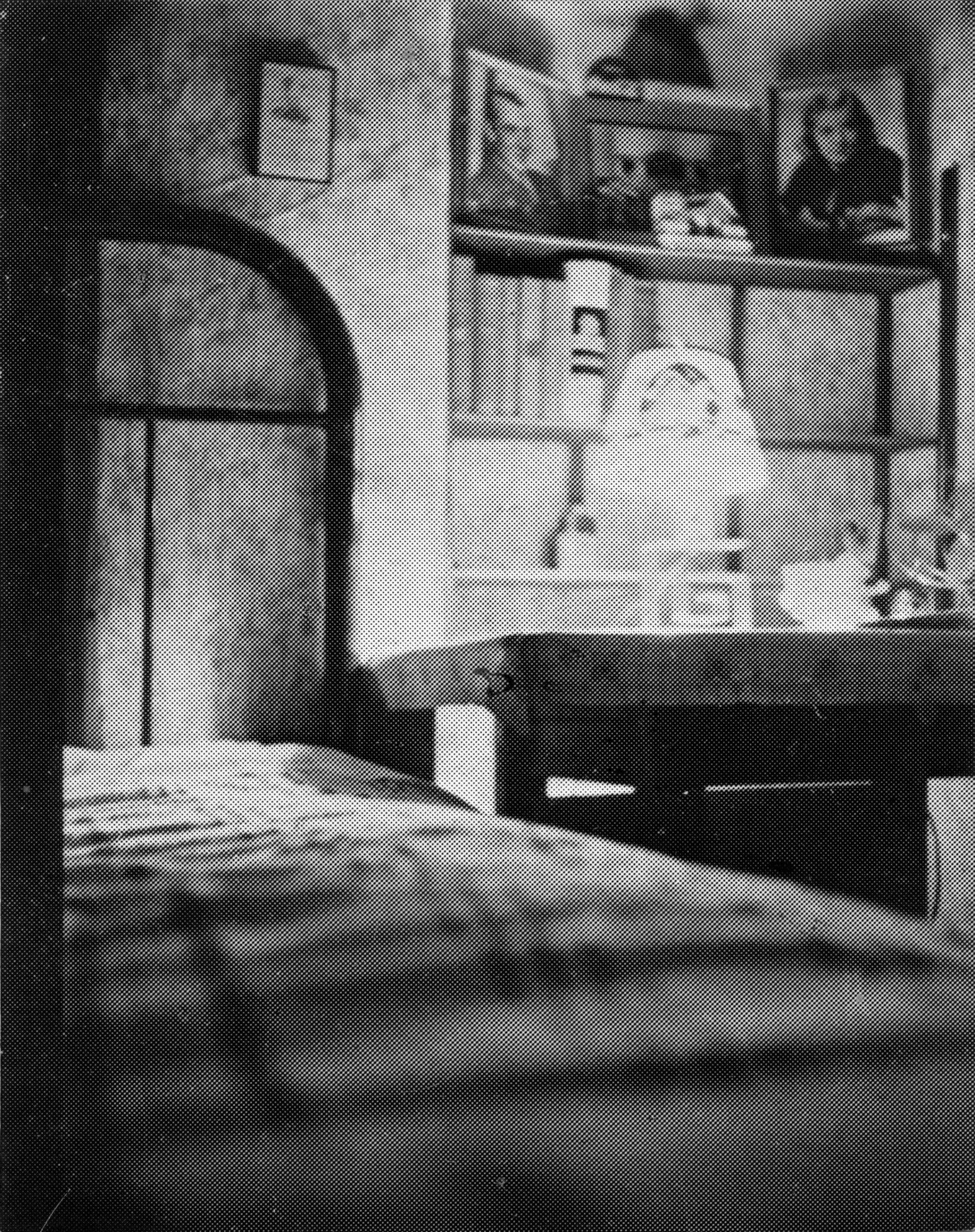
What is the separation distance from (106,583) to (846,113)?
674 mm

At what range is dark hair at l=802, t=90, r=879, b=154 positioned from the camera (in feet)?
2.68

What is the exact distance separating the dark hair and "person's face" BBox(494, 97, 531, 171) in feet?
0.74

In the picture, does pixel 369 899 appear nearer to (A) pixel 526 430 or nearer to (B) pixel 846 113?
(A) pixel 526 430

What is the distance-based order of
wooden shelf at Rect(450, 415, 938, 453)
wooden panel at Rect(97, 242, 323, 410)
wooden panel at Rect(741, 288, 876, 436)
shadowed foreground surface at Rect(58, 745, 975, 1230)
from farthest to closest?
wooden shelf at Rect(450, 415, 938, 453) → wooden panel at Rect(741, 288, 876, 436) → wooden panel at Rect(97, 242, 323, 410) → shadowed foreground surface at Rect(58, 745, 975, 1230)

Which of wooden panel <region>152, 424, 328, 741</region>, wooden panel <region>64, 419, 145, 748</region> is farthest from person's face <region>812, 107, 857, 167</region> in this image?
wooden panel <region>64, 419, 145, 748</region>

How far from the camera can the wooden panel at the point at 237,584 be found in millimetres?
702

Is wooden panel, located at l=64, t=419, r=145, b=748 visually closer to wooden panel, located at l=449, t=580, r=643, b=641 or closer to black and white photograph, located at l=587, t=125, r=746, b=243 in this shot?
wooden panel, located at l=449, t=580, r=643, b=641

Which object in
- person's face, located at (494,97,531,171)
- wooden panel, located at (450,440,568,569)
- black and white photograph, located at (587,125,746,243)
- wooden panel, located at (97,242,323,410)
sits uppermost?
person's face, located at (494,97,531,171)

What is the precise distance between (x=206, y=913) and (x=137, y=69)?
0.57 meters

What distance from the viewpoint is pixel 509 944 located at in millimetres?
803

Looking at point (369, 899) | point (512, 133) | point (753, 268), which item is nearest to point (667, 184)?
point (753, 268)

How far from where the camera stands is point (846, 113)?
844mm

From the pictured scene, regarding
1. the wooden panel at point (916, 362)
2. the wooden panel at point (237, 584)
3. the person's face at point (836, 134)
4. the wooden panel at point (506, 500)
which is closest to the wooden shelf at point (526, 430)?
the wooden panel at point (506, 500)

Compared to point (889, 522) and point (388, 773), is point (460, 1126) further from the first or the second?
point (889, 522)
